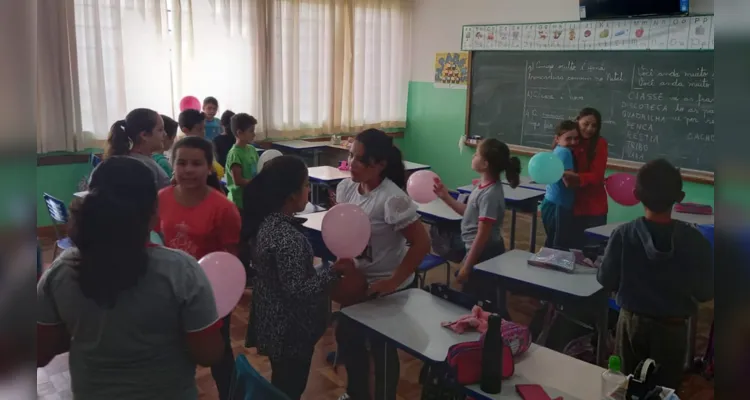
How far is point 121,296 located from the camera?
1.21 metres

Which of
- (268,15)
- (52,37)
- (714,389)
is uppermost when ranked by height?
(268,15)

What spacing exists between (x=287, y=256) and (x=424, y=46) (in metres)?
6.27

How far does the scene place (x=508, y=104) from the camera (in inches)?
260

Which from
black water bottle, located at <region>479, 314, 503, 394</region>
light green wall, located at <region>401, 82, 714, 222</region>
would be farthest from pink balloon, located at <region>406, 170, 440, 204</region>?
light green wall, located at <region>401, 82, 714, 222</region>

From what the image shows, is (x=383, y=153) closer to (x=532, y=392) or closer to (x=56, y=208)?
(x=532, y=392)

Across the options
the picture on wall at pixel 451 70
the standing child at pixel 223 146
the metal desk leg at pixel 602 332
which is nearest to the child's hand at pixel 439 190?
the metal desk leg at pixel 602 332

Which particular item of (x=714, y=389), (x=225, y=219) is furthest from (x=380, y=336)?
(x=714, y=389)

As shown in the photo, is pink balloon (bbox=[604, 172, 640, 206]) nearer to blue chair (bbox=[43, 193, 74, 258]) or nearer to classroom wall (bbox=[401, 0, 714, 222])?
classroom wall (bbox=[401, 0, 714, 222])

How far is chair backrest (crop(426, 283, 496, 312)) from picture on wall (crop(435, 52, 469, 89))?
5177 millimetres

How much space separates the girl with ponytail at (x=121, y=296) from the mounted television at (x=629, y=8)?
16.5 ft

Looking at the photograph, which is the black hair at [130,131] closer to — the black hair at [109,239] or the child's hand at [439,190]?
the child's hand at [439,190]

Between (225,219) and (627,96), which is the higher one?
(627,96)

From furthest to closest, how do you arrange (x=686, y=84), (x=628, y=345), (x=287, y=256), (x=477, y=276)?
(x=686, y=84)
(x=477, y=276)
(x=628, y=345)
(x=287, y=256)

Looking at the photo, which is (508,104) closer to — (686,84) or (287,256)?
(686,84)
